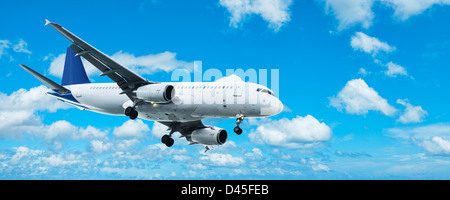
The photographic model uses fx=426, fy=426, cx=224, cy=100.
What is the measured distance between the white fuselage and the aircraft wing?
4.26 ft

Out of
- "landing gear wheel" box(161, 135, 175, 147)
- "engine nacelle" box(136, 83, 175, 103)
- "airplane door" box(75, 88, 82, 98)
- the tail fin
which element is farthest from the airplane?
"landing gear wheel" box(161, 135, 175, 147)

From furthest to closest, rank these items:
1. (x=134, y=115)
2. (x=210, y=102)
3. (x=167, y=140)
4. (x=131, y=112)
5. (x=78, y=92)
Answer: (x=167, y=140) → (x=78, y=92) → (x=134, y=115) → (x=131, y=112) → (x=210, y=102)

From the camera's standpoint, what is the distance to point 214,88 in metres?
37.5

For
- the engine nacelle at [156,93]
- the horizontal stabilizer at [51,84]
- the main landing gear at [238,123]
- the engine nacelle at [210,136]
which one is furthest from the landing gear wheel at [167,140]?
the main landing gear at [238,123]

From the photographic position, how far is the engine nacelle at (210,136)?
45.5 m

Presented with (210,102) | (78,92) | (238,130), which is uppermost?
(78,92)

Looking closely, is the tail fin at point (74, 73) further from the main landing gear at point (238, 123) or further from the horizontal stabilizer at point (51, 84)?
the main landing gear at point (238, 123)

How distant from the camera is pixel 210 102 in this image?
37344 millimetres

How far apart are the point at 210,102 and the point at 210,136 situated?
910cm

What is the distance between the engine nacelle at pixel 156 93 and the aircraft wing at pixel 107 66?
3.92ft

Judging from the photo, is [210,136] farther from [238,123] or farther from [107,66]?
[107,66]

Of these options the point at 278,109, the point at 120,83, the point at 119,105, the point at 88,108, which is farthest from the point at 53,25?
the point at 278,109

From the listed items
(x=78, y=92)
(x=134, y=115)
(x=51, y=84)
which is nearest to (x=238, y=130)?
(x=134, y=115)
